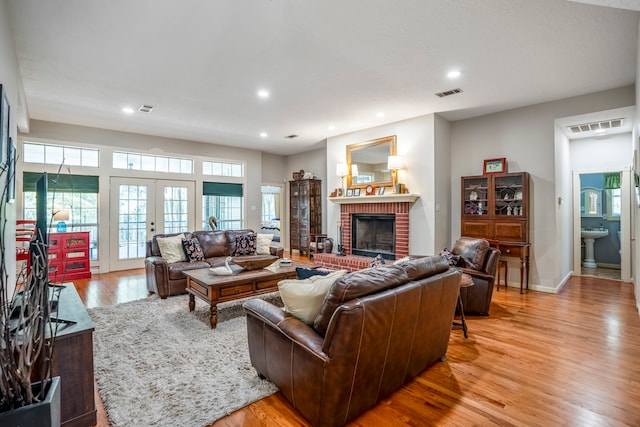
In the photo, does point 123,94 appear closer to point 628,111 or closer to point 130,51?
point 130,51

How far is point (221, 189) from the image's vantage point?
25.3 ft

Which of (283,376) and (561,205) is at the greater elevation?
(561,205)

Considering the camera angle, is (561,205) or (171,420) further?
(561,205)

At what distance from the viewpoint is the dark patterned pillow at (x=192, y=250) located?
15.4 ft

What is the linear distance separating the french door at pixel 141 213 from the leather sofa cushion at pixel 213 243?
84.8 inches

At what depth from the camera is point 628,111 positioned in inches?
165

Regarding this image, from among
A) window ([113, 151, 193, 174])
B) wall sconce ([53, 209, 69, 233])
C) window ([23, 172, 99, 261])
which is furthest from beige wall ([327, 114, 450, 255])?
wall sconce ([53, 209, 69, 233])

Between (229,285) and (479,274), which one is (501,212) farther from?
(229,285)

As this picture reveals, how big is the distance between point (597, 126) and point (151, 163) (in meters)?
8.19

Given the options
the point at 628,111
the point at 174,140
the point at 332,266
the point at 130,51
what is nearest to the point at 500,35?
the point at 628,111

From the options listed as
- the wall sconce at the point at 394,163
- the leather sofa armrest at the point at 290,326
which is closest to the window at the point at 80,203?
the leather sofa armrest at the point at 290,326

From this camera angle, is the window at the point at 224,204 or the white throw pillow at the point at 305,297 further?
the window at the point at 224,204

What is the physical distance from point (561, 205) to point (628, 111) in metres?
1.51

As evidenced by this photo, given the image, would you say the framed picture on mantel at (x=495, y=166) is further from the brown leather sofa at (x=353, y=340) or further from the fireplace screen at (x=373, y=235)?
the brown leather sofa at (x=353, y=340)
